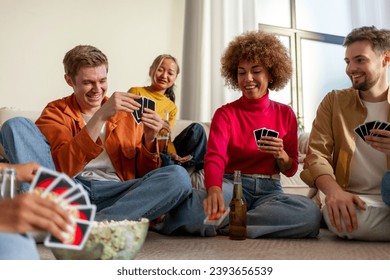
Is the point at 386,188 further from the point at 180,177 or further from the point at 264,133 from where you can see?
the point at 180,177

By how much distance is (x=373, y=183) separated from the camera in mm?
1545

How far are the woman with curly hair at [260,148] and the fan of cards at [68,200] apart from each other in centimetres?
78

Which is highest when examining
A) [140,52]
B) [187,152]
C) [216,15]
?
[216,15]

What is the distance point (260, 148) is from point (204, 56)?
1769 millimetres

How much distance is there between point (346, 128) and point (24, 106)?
6.18 feet

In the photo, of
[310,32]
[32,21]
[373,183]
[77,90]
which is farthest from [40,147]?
[310,32]

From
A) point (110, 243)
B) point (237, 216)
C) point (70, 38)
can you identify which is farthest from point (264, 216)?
point (70, 38)

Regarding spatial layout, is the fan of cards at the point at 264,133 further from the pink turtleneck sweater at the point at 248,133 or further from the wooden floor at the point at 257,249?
the wooden floor at the point at 257,249

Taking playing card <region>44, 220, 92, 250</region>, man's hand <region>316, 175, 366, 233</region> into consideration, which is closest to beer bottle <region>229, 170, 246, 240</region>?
man's hand <region>316, 175, 366, 233</region>

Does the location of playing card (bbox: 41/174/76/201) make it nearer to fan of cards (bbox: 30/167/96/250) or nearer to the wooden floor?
fan of cards (bbox: 30/167/96/250)

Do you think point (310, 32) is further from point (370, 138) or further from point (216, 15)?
point (370, 138)

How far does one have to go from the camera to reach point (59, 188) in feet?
2.11

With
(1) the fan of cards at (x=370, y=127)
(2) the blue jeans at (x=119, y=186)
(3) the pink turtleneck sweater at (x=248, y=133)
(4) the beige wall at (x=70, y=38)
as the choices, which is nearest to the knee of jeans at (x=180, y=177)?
(2) the blue jeans at (x=119, y=186)

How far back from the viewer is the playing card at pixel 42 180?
63 centimetres
